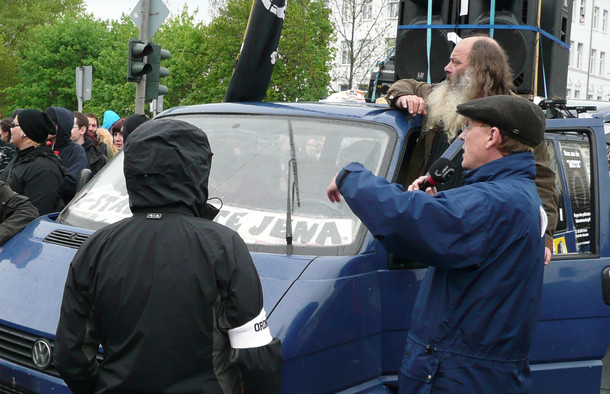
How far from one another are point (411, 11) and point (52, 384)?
4605 millimetres

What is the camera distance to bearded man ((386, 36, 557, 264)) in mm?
3768

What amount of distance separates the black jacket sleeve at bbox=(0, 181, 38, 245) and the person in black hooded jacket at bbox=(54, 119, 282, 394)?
1.76 m

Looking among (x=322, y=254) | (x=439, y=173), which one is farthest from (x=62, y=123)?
(x=439, y=173)

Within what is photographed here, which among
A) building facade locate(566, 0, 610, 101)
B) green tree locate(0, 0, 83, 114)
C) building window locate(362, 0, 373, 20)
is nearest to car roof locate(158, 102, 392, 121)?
building window locate(362, 0, 373, 20)

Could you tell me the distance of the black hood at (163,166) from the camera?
7.95 ft

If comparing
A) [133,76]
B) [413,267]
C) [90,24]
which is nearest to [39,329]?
[413,267]

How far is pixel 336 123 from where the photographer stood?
3.90 meters

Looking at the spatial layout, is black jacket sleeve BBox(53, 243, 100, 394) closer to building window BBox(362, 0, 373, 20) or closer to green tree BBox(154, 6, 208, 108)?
building window BBox(362, 0, 373, 20)

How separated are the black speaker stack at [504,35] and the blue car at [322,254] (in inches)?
63.3

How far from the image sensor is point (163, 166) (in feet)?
7.93

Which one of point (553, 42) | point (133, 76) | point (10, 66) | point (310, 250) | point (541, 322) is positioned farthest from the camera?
point (10, 66)

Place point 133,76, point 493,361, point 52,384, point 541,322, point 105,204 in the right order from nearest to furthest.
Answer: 1. point 493,361
2. point 52,384
3. point 541,322
4. point 105,204
5. point 133,76

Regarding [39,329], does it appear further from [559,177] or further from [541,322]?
[559,177]

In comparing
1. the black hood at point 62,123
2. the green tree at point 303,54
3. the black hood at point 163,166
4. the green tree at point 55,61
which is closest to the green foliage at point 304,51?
the green tree at point 303,54
